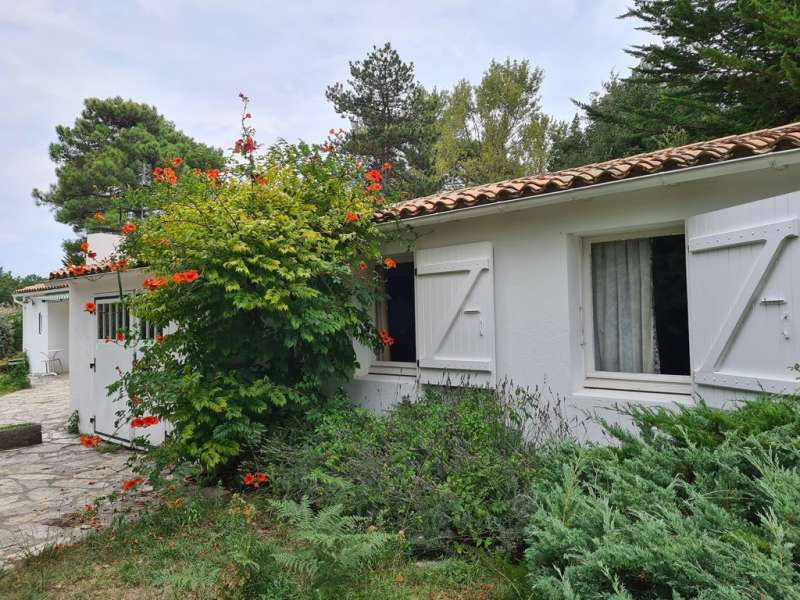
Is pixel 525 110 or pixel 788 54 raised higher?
pixel 525 110

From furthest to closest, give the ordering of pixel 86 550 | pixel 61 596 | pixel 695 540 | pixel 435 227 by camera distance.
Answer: pixel 435 227 → pixel 86 550 → pixel 61 596 → pixel 695 540

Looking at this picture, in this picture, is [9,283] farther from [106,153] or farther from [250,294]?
[250,294]

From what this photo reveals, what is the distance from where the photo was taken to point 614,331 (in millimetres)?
5238

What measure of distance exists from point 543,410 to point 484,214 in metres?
2.02

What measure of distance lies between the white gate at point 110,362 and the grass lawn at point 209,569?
3902 mm

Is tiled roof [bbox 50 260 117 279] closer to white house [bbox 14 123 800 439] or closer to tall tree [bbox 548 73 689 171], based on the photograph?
white house [bbox 14 123 800 439]

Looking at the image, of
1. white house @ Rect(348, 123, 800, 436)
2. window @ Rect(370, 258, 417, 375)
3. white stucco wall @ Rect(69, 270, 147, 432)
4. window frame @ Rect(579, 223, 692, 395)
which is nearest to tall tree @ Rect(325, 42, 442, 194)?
white stucco wall @ Rect(69, 270, 147, 432)

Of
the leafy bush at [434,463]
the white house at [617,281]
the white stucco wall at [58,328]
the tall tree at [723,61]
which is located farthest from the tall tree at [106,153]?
the leafy bush at [434,463]

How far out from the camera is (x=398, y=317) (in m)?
7.21

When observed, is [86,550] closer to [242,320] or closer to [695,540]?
[242,320]

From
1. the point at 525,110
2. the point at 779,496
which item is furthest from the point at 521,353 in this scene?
the point at 525,110

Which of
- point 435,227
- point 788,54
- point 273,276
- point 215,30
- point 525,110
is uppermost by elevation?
point 525,110

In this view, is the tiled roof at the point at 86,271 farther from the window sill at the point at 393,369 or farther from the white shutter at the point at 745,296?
the white shutter at the point at 745,296

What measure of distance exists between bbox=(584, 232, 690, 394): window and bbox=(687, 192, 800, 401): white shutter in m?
0.49
